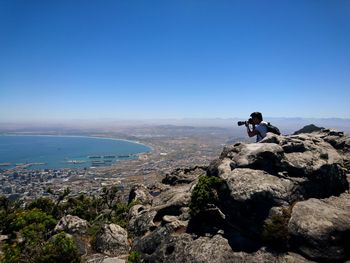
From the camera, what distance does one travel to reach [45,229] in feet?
92.9

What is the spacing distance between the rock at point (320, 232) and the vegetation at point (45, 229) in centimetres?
895

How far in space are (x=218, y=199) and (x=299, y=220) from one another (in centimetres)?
477

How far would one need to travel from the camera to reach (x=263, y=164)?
16859 mm

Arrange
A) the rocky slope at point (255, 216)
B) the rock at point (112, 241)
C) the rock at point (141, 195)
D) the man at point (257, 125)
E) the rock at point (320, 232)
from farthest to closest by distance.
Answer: the rock at point (141, 195), the rock at point (112, 241), the man at point (257, 125), the rocky slope at point (255, 216), the rock at point (320, 232)

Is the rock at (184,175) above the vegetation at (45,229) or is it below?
above

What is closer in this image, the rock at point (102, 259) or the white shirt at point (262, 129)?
the rock at point (102, 259)

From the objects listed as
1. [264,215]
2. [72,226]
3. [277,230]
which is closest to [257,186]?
[264,215]

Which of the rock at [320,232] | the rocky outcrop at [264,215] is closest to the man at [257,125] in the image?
the rocky outcrop at [264,215]

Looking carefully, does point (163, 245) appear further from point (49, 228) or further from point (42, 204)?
point (42, 204)

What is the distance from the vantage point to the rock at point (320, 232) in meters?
12.2

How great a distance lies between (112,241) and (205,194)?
877 cm

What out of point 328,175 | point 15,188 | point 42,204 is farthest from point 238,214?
point 15,188

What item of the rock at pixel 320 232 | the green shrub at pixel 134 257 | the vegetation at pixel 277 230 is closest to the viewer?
the rock at pixel 320 232

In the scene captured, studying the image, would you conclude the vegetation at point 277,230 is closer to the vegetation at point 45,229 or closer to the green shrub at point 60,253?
the vegetation at point 45,229
